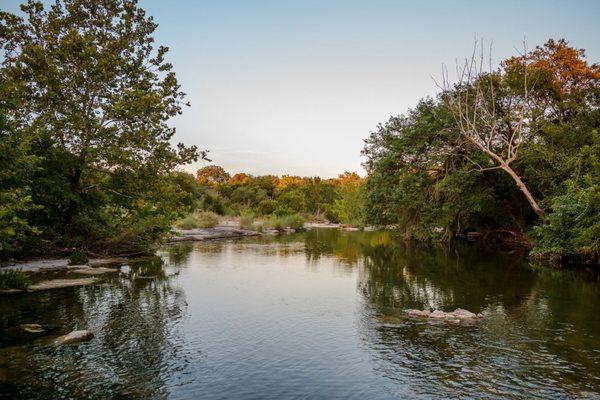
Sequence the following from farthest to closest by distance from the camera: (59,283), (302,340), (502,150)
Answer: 1. (502,150)
2. (59,283)
3. (302,340)

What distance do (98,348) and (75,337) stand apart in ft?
2.48

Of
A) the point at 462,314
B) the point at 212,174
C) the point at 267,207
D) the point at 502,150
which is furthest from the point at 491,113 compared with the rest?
the point at 212,174

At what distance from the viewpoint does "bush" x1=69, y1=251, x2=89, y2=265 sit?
19.0m

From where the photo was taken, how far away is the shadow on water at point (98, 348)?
6934mm

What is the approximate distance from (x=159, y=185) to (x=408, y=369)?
1636 cm

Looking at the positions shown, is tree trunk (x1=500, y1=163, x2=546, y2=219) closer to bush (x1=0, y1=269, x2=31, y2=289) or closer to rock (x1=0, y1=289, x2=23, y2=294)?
bush (x1=0, y1=269, x2=31, y2=289)

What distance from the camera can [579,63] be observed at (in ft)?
93.2

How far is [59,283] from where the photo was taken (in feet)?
49.4

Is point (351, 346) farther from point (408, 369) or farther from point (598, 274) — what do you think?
point (598, 274)

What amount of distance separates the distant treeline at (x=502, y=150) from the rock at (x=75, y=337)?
21.1 meters

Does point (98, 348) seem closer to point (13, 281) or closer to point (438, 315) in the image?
point (13, 281)

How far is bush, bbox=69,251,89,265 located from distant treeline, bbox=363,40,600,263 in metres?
19.9

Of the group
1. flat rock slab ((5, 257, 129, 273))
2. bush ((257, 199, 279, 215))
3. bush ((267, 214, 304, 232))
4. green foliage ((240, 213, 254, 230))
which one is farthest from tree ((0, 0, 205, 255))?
bush ((257, 199, 279, 215))

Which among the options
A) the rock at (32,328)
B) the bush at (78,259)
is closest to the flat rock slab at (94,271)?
the bush at (78,259)
